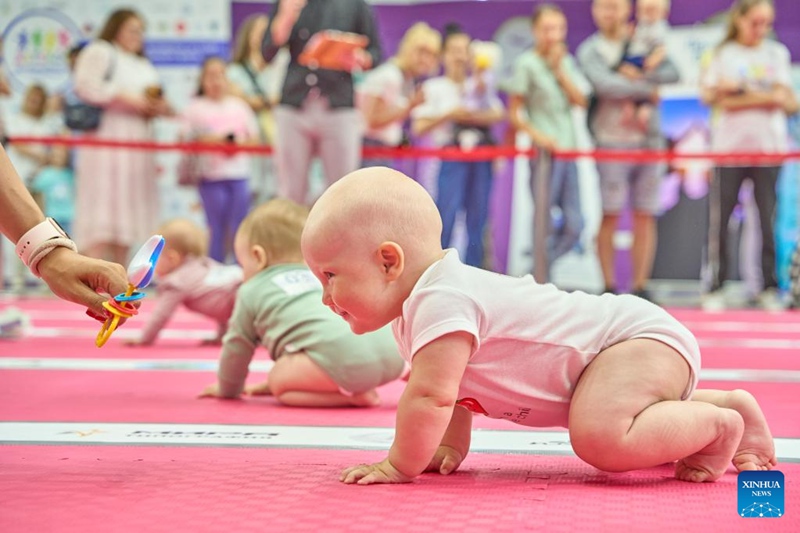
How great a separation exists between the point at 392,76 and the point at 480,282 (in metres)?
5.68

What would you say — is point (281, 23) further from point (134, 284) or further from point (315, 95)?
point (134, 284)

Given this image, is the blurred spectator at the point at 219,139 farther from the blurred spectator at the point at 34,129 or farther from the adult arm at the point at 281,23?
the blurred spectator at the point at 34,129

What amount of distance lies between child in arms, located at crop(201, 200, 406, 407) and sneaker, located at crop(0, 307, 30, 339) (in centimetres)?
199

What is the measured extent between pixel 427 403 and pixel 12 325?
3.45 meters

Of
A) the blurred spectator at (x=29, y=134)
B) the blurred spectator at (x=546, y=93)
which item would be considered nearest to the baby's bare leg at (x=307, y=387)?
the blurred spectator at (x=546, y=93)

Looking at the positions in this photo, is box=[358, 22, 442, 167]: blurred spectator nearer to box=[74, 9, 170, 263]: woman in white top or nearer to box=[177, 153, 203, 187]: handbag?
box=[177, 153, 203, 187]: handbag

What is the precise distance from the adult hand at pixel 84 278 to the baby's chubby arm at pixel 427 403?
508 mm

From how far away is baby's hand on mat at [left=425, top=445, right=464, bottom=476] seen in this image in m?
1.94

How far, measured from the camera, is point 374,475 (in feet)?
5.92

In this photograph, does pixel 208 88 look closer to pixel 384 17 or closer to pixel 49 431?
pixel 384 17

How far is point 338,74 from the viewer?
5656 millimetres

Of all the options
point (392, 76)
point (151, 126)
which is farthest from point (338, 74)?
point (151, 126)

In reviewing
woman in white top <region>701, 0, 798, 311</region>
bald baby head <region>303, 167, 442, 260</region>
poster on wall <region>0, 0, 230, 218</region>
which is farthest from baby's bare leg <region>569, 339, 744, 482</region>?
poster on wall <region>0, 0, 230, 218</region>

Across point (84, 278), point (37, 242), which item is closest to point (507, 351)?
point (84, 278)
